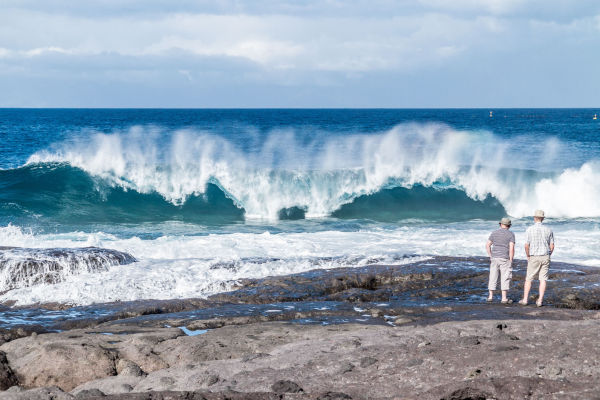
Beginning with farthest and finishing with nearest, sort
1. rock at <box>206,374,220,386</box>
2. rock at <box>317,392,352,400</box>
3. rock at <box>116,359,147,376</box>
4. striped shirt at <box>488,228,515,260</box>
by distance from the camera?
striped shirt at <box>488,228,515,260</box>
rock at <box>116,359,147,376</box>
rock at <box>206,374,220,386</box>
rock at <box>317,392,352,400</box>

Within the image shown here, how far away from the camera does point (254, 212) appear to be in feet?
78.0

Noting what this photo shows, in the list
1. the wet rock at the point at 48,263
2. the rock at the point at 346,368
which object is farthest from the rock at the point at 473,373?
the wet rock at the point at 48,263

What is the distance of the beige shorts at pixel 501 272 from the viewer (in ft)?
30.3

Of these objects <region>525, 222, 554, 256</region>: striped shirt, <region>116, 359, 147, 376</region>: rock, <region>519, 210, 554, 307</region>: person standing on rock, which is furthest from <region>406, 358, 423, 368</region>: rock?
<region>525, 222, 554, 256</region>: striped shirt

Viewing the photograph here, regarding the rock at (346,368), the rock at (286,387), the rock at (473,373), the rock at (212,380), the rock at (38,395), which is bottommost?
the rock at (38,395)

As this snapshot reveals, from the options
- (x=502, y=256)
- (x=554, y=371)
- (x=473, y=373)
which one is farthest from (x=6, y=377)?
(x=502, y=256)

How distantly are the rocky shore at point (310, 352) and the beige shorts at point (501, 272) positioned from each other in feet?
1.41

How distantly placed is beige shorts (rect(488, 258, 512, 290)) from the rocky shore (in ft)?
1.41

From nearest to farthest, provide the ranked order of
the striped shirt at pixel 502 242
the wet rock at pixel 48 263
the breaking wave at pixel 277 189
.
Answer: the striped shirt at pixel 502 242, the wet rock at pixel 48 263, the breaking wave at pixel 277 189

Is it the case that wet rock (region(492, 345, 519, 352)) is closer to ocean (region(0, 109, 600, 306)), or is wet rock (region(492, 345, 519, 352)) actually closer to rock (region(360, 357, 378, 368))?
rock (region(360, 357, 378, 368))

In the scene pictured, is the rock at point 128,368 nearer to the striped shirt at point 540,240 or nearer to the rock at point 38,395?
the rock at point 38,395

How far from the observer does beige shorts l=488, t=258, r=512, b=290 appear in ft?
30.3

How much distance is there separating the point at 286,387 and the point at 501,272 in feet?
A: 17.2

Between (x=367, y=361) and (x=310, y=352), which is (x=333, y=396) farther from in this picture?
(x=310, y=352)
